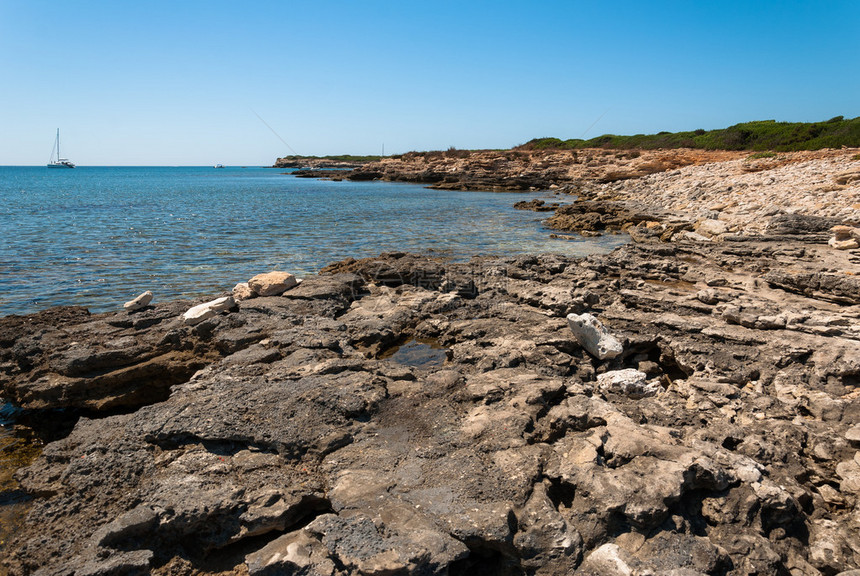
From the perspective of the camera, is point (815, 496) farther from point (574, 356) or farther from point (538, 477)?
point (574, 356)

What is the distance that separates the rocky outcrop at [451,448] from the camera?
3.38 meters

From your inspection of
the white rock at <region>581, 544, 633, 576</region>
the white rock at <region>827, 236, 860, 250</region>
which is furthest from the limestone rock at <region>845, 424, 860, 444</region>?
the white rock at <region>827, 236, 860, 250</region>

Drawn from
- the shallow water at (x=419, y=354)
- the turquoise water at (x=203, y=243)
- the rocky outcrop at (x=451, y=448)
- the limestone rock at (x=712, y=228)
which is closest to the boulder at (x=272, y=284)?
the rocky outcrop at (x=451, y=448)

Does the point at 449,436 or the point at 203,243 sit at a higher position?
the point at 203,243

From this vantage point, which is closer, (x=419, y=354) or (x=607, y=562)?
(x=607, y=562)

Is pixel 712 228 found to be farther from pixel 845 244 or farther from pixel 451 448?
pixel 451 448

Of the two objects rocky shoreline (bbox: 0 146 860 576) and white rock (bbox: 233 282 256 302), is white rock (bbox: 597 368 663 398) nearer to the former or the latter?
rocky shoreline (bbox: 0 146 860 576)

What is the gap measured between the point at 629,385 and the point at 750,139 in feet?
194

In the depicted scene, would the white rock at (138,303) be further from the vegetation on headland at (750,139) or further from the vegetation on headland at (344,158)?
the vegetation on headland at (344,158)

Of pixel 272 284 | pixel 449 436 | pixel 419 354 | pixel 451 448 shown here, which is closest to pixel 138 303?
pixel 272 284

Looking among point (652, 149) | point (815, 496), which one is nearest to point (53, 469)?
point (815, 496)

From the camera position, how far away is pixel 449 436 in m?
4.41

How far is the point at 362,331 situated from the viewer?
7.51 metres

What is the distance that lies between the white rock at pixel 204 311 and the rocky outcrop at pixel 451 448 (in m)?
0.13
